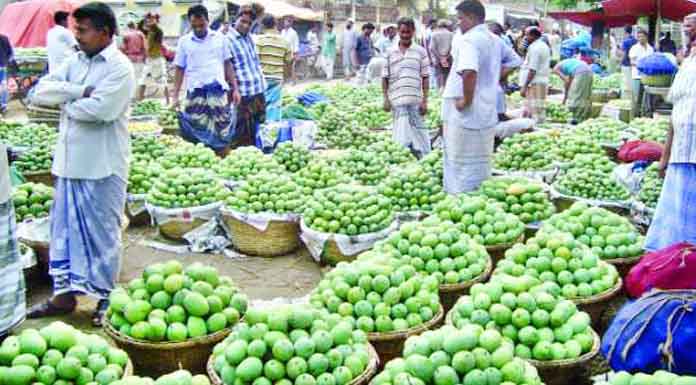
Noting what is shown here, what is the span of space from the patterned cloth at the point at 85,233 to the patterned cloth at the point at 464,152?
105 inches

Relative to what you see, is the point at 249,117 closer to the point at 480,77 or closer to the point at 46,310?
the point at 480,77

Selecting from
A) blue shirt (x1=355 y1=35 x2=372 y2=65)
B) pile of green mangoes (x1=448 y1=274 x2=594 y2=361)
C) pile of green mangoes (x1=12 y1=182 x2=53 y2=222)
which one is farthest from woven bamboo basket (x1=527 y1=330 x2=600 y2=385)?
blue shirt (x1=355 y1=35 x2=372 y2=65)

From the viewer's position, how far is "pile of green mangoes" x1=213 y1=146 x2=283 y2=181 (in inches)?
256

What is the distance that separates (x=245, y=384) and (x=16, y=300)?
57.8 inches

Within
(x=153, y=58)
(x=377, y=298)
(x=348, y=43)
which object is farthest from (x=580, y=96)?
(x=348, y=43)

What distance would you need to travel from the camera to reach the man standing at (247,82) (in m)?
8.23

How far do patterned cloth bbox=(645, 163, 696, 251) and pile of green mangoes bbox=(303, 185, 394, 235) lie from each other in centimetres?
189

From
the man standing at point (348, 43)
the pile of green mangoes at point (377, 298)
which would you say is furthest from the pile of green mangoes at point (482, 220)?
the man standing at point (348, 43)

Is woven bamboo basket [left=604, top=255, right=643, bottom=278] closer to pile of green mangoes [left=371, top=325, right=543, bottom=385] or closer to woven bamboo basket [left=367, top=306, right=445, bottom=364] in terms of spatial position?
woven bamboo basket [left=367, top=306, right=445, bottom=364]

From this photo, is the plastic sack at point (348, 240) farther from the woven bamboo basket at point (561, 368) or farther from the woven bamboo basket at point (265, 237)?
the woven bamboo basket at point (561, 368)

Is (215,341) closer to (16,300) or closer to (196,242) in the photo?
(16,300)

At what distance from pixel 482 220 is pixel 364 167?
203cm

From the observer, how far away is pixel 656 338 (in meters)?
3.07

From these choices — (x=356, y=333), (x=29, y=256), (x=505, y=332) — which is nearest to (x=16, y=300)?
(x=29, y=256)
